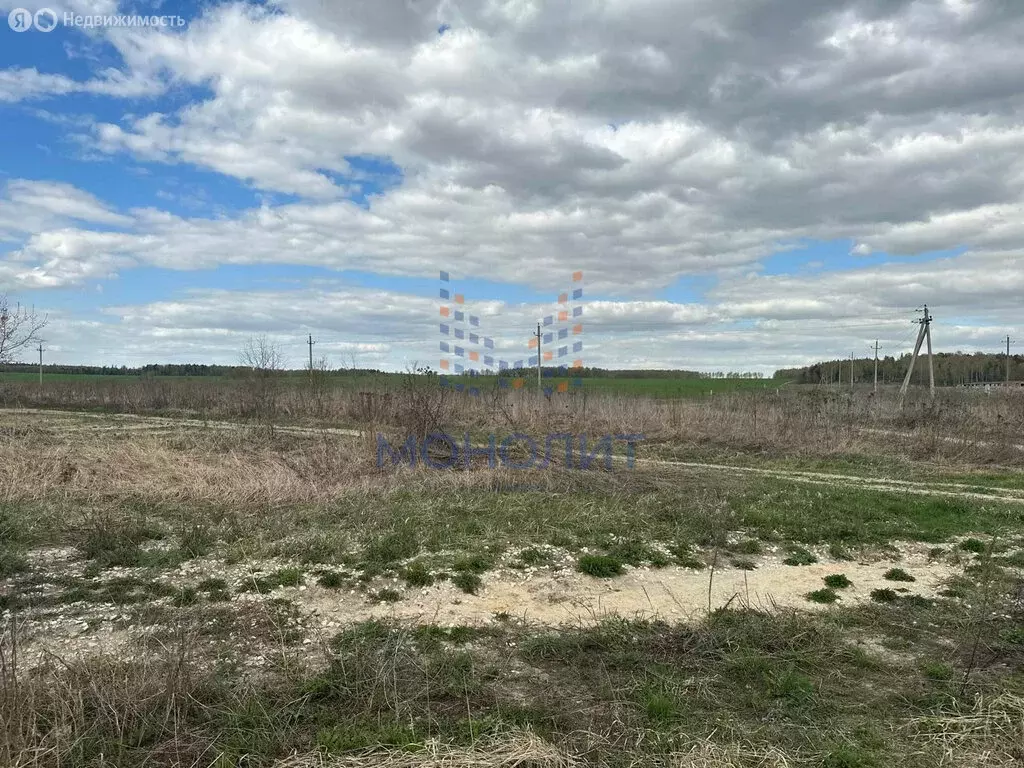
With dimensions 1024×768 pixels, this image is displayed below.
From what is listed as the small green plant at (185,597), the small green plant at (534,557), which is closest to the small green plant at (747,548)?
the small green plant at (534,557)

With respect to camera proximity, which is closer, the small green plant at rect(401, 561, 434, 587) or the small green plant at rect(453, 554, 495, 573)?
the small green plant at rect(401, 561, 434, 587)

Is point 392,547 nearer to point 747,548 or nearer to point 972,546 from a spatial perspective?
point 747,548

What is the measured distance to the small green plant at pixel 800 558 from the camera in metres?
7.29

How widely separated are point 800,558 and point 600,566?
2342 mm

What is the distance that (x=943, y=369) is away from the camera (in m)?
53.6

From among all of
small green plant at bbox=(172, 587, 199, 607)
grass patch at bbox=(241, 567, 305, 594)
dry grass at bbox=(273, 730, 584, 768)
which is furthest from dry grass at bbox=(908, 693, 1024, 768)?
small green plant at bbox=(172, 587, 199, 607)

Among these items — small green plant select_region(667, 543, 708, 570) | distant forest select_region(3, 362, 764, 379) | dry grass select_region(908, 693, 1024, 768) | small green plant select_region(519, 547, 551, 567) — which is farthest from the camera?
distant forest select_region(3, 362, 764, 379)

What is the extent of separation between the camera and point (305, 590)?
5.88m

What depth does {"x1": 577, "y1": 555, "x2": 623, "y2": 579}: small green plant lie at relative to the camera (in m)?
6.67

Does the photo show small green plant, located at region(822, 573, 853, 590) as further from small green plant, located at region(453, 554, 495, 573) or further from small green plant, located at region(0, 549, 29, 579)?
small green plant, located at region(0, 549, 29, 579)

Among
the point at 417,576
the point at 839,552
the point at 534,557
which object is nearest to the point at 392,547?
the point at 417,576

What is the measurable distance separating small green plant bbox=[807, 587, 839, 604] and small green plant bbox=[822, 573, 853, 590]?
205 millimetres

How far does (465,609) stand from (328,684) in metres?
1.83

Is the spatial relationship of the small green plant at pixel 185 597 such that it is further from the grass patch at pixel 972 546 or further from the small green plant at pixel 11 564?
the grass patch at pixel 972 546
